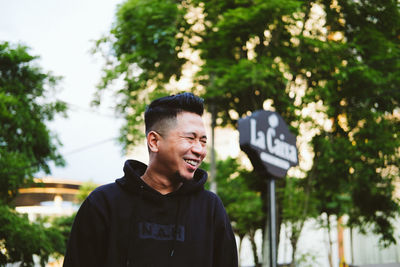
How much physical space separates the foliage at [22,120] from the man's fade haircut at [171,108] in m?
7.89

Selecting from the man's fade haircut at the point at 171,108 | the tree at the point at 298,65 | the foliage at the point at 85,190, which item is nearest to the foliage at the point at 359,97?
the tree at the point at 298,65

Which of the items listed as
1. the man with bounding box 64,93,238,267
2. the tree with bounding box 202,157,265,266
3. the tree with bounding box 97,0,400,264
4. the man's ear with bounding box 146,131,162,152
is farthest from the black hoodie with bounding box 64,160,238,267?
the tree with bounding box 202,157,265,266

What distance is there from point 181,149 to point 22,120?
936 centimetres

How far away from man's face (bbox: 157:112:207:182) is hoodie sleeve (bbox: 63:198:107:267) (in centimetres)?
33

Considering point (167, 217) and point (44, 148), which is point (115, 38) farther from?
point (167, 217)

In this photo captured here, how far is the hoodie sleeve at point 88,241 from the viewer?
157 centimetres

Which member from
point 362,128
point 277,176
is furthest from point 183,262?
point 362,128

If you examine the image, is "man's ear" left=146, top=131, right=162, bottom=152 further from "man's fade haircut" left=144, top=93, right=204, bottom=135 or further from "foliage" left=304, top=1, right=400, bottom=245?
"foliage" left=304, top=1, right=400, bottom=245

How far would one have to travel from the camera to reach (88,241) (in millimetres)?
1578

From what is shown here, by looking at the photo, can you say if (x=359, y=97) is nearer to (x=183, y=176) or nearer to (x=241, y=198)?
(x=241, y=198)

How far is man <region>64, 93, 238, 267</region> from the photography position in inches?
61.1

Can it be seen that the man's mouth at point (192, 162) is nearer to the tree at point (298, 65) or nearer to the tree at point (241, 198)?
the tree at point (298, 65)

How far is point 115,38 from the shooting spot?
38.9ft

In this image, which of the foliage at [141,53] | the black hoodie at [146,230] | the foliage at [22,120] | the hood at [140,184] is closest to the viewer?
the black hoodie at [146,230]
